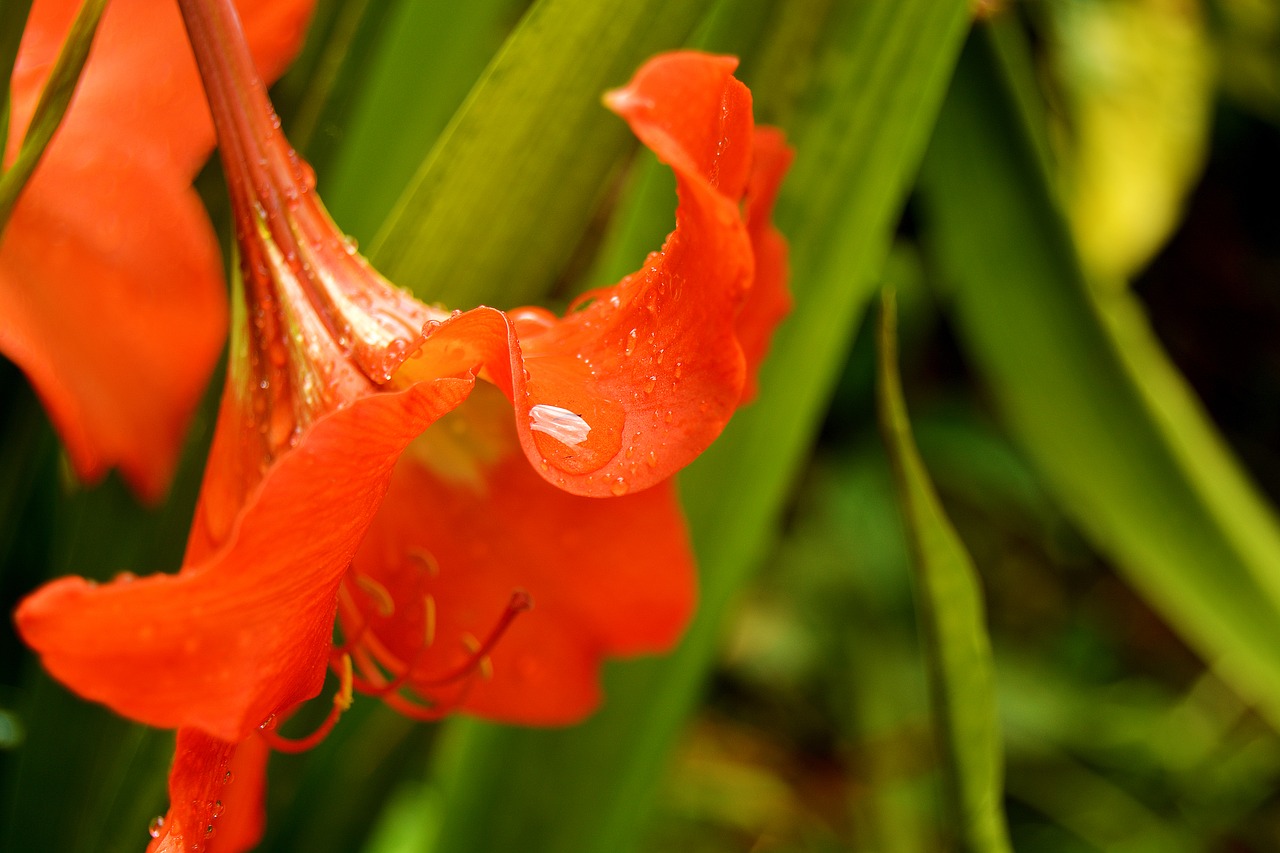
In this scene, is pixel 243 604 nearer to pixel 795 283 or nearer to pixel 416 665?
pixel 416 665

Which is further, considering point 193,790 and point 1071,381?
point 1071,381

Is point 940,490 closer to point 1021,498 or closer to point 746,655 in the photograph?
point 1021,498

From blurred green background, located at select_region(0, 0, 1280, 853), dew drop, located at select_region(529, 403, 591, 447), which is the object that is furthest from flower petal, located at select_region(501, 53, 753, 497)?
blurred green background, located at select_region(0, 0, 1280, 853)

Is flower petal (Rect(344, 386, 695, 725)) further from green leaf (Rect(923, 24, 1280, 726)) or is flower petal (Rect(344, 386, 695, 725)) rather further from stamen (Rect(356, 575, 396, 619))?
green leaf (Rect(923, 24, 1280, 726))

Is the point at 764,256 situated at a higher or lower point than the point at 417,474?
higher

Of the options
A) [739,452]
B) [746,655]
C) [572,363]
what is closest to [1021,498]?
[746,655]

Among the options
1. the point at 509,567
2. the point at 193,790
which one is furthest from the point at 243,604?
the point at 509,567
